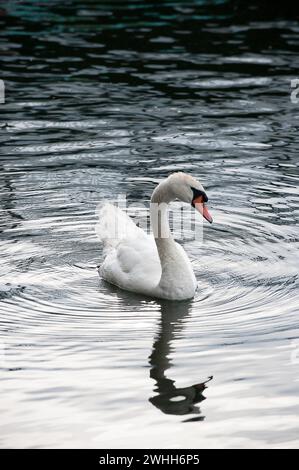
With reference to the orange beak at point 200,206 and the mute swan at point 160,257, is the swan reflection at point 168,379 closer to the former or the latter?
the mute swan at point 160,257

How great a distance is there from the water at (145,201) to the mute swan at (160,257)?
0.16 metres

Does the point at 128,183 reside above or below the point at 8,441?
above

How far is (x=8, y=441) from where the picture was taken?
748 centimetres

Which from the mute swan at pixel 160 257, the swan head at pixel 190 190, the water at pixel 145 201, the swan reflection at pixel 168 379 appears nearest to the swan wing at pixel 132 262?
the mute swan at pixel 160 257

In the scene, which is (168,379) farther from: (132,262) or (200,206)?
(132,262)

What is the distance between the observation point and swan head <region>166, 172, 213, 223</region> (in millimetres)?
10055

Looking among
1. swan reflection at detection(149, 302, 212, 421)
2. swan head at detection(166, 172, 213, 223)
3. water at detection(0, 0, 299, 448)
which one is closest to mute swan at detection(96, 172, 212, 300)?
swan head at detection(166, 172, 213, 223)

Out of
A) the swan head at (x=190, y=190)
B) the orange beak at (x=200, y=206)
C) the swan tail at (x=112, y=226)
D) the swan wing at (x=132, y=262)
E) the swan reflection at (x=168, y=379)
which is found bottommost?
the swan reflection at (x=168, y=379)

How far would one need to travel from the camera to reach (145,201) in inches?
532

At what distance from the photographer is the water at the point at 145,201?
801 cm

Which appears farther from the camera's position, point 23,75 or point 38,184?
point 23,75

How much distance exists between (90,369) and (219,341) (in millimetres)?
1238

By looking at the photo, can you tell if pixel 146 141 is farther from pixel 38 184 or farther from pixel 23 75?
pixel 23 75
